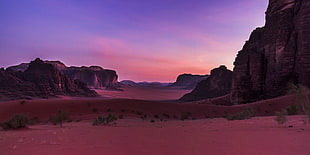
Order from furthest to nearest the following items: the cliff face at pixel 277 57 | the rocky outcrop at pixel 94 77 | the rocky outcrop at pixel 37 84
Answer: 1. the rocky outcrop at pixel 94 77
2. the rocky outcrop at pixel 37 84
3. the cliff face at pixel 277 57

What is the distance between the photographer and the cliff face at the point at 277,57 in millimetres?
25734

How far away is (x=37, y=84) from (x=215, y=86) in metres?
46.0

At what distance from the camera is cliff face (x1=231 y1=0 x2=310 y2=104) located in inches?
1013

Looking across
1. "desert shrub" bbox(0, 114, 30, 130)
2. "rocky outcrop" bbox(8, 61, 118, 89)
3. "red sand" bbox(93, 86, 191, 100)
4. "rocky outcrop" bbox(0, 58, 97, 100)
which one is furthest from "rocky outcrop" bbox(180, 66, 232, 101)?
"rocky outcrop" bbox(8, 61, 118, 89)

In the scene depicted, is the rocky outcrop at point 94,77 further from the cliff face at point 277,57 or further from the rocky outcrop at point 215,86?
the cliff face at point 277,57

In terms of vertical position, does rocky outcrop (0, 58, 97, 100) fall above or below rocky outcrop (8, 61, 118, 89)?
below

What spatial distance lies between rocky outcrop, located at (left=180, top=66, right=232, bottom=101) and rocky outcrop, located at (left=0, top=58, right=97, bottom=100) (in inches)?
1217

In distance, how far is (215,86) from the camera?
2327 inches

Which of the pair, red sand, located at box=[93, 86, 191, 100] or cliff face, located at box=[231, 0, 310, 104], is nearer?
cliff face, located at box=[231, 0, 310, 104]

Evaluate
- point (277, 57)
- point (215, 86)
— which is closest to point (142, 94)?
point (215, 86)

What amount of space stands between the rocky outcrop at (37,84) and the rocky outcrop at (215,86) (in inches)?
1217

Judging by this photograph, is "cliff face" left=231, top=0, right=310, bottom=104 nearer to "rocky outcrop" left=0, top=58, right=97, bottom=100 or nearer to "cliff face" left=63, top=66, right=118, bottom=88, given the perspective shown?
"rocky outcrop" left=0, top=58, right=97, bottom=100

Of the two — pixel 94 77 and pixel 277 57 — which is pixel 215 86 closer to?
pixel 277 57

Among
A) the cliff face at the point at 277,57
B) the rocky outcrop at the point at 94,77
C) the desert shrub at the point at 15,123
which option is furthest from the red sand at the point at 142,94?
the desert shrub at the point at 15,123
